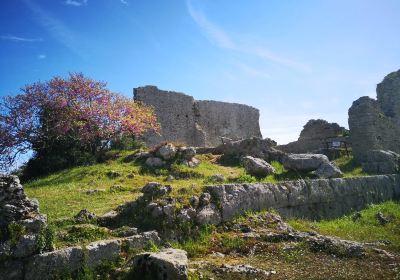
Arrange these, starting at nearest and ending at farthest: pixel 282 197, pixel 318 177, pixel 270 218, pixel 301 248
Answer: pixel 301 248
pixel 270 218
pixel 282 197
pixel 318 177

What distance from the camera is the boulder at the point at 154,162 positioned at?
48.0 feet

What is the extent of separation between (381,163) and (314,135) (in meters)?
9.85

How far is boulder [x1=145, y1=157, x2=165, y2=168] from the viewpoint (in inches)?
576

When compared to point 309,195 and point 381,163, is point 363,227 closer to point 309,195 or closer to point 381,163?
point 309,195

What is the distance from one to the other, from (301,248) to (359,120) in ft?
44.8

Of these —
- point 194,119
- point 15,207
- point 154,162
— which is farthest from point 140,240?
point 194,119

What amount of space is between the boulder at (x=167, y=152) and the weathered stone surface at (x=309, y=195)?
5.26m

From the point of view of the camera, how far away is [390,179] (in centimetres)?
1541

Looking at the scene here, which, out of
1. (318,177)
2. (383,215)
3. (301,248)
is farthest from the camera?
(318,177)

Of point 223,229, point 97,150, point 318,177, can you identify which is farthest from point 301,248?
point 97,150

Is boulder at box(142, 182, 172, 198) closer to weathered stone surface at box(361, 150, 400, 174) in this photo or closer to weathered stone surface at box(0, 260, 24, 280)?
weathered stone surface at box(0, 260, 24, 280)

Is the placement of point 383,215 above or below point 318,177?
below

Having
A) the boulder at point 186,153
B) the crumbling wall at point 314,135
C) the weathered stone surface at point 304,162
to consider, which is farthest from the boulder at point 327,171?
the crumbling wall at point 314,135

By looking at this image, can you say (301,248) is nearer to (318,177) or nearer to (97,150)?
(318,177)
